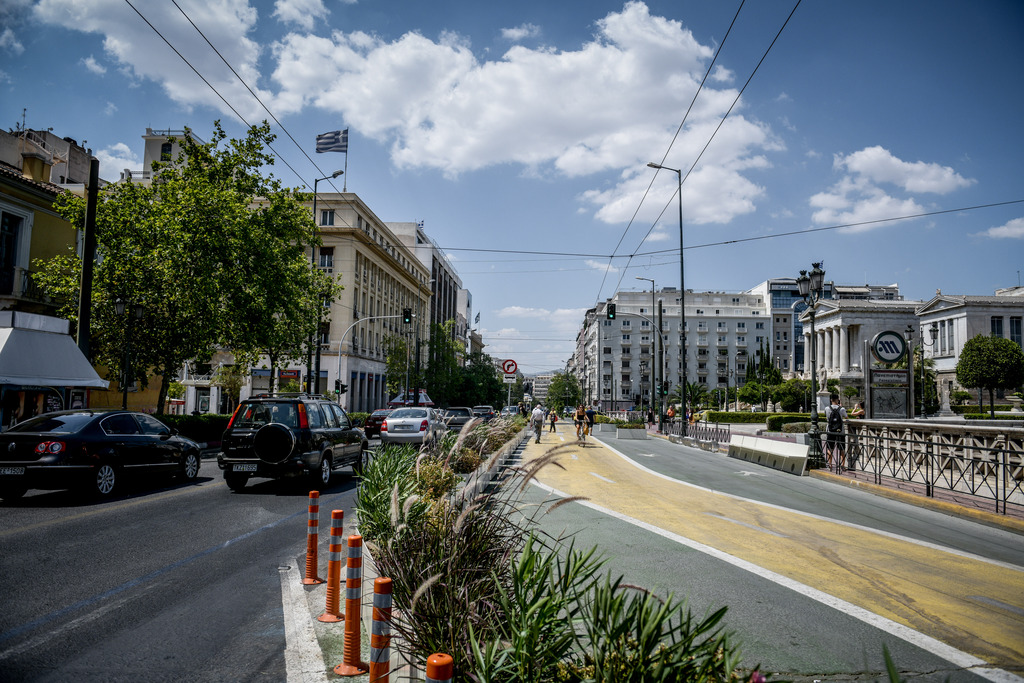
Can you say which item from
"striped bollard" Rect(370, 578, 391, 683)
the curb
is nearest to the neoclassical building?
the curb

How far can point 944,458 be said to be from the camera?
16562mm

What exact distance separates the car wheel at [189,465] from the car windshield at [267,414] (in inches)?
84.5

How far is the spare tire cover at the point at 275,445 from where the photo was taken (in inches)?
483

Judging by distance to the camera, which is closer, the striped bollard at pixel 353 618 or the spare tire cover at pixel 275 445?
the striped bollard at pixel 353 618

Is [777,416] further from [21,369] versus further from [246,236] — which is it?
[21,369]

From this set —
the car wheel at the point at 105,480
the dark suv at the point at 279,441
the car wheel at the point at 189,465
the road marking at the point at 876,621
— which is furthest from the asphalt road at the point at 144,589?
the car wheel at the point at 189,465

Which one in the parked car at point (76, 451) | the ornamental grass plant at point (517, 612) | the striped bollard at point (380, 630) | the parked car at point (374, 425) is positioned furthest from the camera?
the parked car at point (374, 425)

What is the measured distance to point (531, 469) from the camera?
442cm

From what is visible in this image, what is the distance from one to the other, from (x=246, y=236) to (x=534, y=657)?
25507 millimetres

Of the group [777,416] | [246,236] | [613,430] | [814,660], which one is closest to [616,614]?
[814,660]

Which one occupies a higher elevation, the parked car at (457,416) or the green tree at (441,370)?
the green tree at (441,370)

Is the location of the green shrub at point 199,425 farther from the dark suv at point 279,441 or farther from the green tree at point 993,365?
the green tree at point 993,365

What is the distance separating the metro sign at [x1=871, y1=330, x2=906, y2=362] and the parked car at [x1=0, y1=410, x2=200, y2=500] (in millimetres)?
21204

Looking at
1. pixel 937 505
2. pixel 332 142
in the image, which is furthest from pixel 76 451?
pixel 332 142
